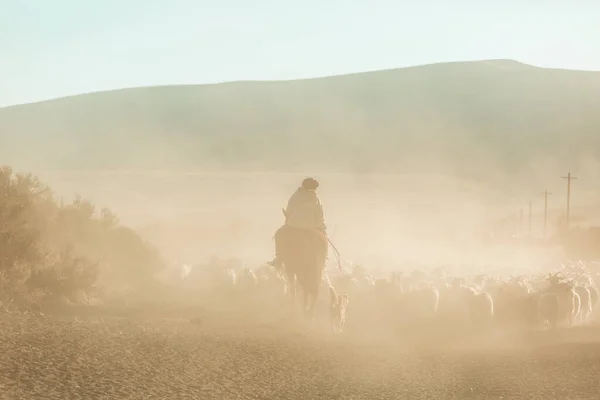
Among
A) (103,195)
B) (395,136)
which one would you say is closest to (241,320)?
(103,195)

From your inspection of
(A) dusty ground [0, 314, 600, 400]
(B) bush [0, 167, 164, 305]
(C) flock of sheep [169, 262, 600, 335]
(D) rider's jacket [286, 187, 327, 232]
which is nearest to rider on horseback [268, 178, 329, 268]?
(D) rider's jacket [286, 187, 327, 232]

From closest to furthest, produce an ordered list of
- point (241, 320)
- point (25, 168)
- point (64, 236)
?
point (241, 320) → point (64, 236) → point (25, 168)

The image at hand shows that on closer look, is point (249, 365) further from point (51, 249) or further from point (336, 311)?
point (51, 249)

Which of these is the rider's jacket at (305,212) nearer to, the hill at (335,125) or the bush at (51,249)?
the bush at (51,249)

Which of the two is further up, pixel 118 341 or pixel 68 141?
pixel 68 141

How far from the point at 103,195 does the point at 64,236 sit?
57.5m

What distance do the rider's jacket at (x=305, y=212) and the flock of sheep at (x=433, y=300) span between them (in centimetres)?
143

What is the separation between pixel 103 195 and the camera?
8219 cm

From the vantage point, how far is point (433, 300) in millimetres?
24062

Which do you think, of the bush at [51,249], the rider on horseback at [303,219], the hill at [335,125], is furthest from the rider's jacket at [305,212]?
the hill at [335,125]

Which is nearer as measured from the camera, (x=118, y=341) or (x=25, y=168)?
(x=118, y=341)

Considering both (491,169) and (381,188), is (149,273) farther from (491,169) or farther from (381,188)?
(491,169)

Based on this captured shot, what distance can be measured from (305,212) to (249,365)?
689 centimetres

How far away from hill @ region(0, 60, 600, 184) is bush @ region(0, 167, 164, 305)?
69.3 meters
